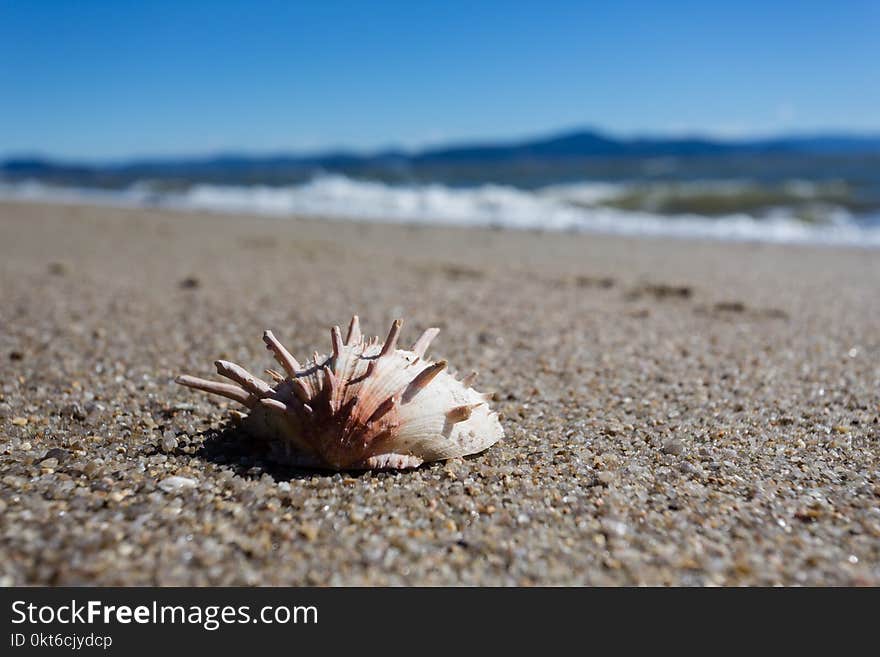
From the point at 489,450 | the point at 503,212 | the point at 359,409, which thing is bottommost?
the point at 489,450

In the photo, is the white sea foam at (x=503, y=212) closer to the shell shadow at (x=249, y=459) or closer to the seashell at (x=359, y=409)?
the seashell at (x=359, y=409)

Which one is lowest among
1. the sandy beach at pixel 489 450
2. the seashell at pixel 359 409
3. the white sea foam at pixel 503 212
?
the sandy beach at pixel 489 450

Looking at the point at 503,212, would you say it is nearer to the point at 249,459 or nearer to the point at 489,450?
the point at 489,450

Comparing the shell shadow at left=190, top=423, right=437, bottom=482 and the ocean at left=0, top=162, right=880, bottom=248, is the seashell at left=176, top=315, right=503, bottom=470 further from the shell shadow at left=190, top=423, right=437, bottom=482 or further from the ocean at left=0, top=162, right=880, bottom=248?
the ocean at left=0, top=162, right=880, bottom=248

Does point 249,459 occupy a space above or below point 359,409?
below

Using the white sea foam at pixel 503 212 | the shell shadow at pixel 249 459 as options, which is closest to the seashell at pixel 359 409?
the shell shadow at pixel 249 459

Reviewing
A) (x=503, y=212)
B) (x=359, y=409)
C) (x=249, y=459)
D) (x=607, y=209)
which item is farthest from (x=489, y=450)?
(x=607, y=209)

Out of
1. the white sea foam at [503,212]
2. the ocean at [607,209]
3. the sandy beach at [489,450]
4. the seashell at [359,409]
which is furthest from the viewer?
the ocean at [607,209]
